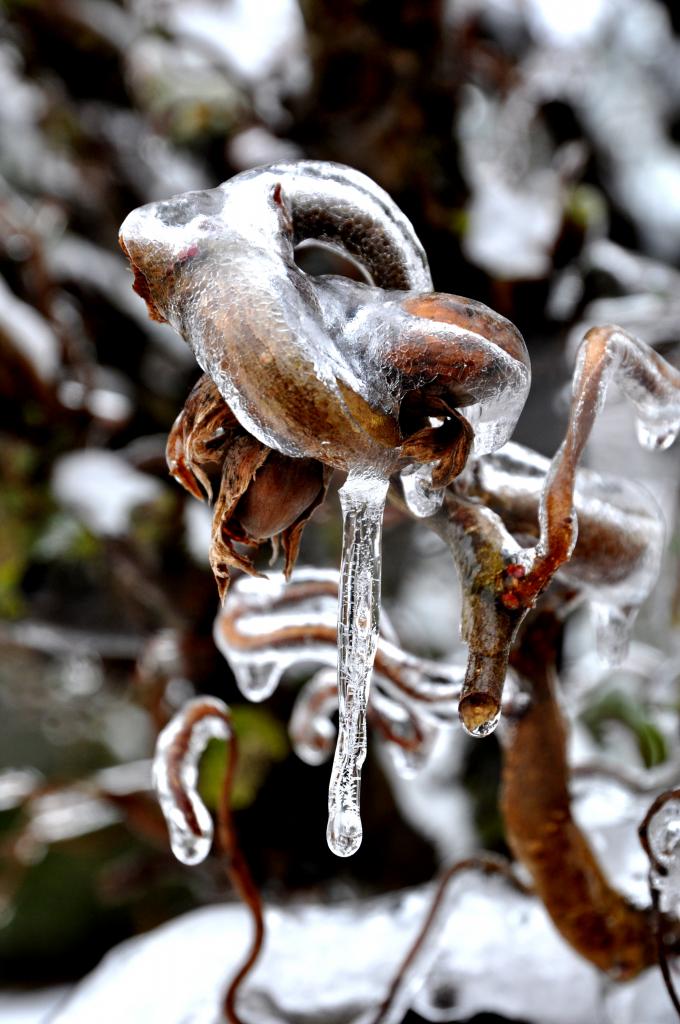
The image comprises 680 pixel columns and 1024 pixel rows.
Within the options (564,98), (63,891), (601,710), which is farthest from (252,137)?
(63,891)

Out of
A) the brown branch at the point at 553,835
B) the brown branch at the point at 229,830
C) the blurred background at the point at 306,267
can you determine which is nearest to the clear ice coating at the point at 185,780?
the brown branch at the point at 229,830

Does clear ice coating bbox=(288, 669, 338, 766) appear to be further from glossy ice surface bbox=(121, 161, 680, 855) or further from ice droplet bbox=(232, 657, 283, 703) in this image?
glossy ice surface bbox=(121, 161, 680, 855)

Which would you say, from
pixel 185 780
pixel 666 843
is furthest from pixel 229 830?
pixel 666 843

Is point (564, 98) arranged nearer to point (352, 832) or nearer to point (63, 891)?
point (352, 832)

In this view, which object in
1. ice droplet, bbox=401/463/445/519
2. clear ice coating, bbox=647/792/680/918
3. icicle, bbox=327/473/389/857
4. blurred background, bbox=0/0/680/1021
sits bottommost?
blurred background, bbox=0/0/680/1021

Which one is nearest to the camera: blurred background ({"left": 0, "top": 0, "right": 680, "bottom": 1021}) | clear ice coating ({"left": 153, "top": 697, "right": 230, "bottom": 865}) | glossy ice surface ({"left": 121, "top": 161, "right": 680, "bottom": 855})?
glossy ice surface ({"left": 121, "top": 161, "right": 680, "bottom": 855})

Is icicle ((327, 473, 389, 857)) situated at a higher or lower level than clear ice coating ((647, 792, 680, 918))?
higher

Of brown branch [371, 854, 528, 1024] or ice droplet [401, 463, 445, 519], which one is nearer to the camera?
ice droplet [401, 463, 445, 519]

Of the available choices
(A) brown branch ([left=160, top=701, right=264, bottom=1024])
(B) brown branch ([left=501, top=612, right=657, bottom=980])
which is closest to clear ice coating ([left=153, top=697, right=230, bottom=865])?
(A) brown branch ([left=160, top=701, right=264, bottom=1024])
